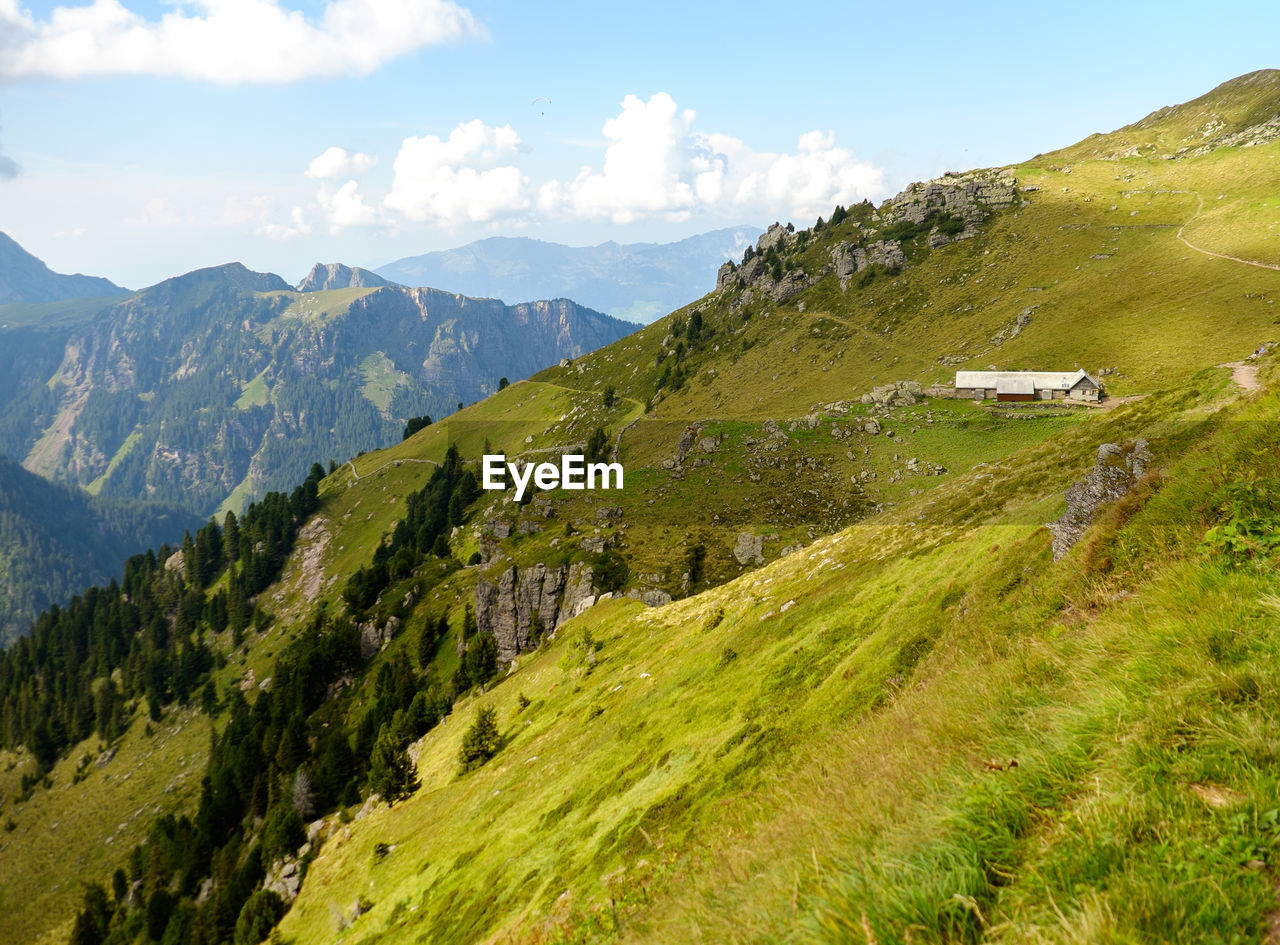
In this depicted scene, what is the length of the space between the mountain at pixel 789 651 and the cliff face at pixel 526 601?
579mm

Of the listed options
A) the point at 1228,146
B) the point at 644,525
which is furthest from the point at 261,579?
the point at 1228,146

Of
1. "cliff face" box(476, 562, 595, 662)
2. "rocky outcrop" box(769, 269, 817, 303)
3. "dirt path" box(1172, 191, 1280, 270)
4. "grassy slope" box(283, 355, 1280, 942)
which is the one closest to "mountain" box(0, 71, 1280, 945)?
"grassy slope" box(283, 355, 1280, 942)

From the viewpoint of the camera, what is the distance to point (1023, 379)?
93.6 m

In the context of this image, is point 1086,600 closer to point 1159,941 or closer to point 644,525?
point 1159,941

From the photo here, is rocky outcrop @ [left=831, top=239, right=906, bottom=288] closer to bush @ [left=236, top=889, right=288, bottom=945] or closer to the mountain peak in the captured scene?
the mountain peak

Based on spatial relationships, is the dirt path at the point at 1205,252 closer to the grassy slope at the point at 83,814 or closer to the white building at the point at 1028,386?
the white building at the point at 1028,386

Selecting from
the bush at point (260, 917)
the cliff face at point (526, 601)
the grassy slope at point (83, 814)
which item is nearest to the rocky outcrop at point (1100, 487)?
the cliff face at point (526, 601)

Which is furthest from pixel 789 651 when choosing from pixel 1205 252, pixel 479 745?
pixel 1205 252

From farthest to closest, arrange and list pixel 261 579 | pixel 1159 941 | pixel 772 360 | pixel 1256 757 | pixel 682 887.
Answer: pixel 261 579 < pixel 772 360 < pixel 682 887 < pixel 1256 757 < pixel 1159 941

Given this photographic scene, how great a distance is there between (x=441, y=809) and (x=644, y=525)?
Result: 52796 millimetres

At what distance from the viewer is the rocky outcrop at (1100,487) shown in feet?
54.6

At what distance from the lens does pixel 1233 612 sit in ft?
23.7

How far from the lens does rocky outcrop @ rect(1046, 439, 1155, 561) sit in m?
16.7

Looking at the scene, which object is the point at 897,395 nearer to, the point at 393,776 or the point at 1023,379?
the point at 1023,379
